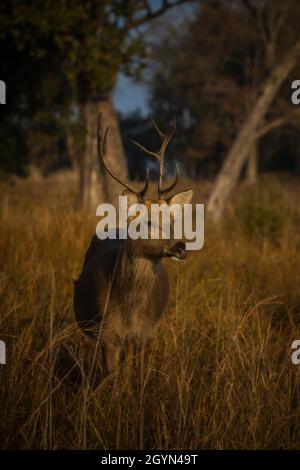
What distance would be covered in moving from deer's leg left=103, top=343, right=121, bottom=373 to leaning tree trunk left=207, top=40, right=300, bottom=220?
26.8 ft

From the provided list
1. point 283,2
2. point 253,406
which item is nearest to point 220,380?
point 253,406

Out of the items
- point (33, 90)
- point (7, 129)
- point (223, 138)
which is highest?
point (223, 138)

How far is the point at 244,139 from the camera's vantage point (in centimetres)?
1142

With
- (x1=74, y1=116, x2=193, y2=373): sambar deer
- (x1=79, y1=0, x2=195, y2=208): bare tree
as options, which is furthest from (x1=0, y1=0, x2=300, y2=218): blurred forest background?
(x1=74, y1=116, x2=193, y2=373): sambar deer

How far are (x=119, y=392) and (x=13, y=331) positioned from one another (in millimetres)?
987

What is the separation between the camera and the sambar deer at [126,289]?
9.73ft

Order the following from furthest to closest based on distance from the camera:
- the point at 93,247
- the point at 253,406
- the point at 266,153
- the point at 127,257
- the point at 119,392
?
the point at 266,153
the point at 93,247
the point at 127,257
the point at 119,392
the point at 253,406

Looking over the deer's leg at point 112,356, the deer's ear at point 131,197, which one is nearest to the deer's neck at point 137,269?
the deer's ear at point 131,197

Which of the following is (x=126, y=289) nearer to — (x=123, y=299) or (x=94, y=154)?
(x=123, y=299)

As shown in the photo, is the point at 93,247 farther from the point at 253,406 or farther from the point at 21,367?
the point at 253,406

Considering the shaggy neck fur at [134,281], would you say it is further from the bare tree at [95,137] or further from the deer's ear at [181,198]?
the bare tree at [95,137]

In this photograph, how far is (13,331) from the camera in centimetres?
353

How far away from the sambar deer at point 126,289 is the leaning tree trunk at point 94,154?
245 inches

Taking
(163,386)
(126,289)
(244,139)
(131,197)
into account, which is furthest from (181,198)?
(244,139)
